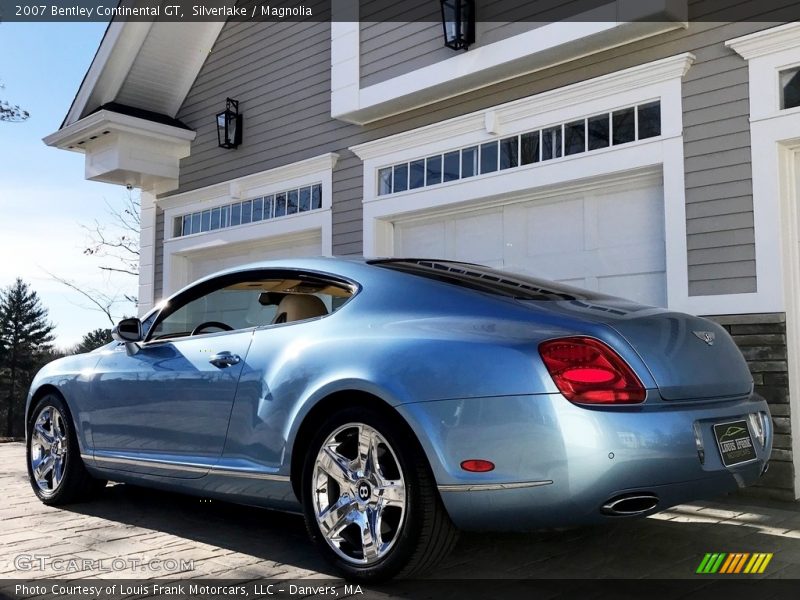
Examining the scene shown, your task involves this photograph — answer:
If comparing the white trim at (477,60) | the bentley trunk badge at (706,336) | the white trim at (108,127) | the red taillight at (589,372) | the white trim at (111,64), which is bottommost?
the red taillight at (589,372)

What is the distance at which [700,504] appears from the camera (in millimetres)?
4848

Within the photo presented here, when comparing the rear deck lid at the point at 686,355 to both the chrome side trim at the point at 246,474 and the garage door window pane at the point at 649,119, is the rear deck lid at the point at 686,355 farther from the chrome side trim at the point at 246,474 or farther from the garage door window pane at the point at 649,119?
the garage door window pane at the point at 649,119

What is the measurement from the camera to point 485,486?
275 cm

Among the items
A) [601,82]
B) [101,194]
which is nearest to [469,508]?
[601,82]

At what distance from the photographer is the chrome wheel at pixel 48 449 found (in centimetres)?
477

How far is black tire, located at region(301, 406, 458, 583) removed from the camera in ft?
9.39

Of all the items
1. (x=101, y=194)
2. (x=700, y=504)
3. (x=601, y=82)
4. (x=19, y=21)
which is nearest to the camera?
(x=700, y=504)

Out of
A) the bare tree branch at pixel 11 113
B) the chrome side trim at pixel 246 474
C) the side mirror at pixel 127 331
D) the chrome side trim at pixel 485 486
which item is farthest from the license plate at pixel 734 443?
the bare tree branch at pixel 11 113

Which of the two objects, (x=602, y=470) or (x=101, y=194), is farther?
(x=101, y=194)

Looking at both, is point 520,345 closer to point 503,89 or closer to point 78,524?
point 78,524

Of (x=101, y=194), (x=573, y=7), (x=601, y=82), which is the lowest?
(x=601, y=82)

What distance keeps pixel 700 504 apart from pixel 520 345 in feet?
8.96

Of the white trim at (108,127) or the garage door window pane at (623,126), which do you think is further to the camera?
the white trim at (108,127)

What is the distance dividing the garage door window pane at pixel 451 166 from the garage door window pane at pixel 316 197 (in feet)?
6.00
